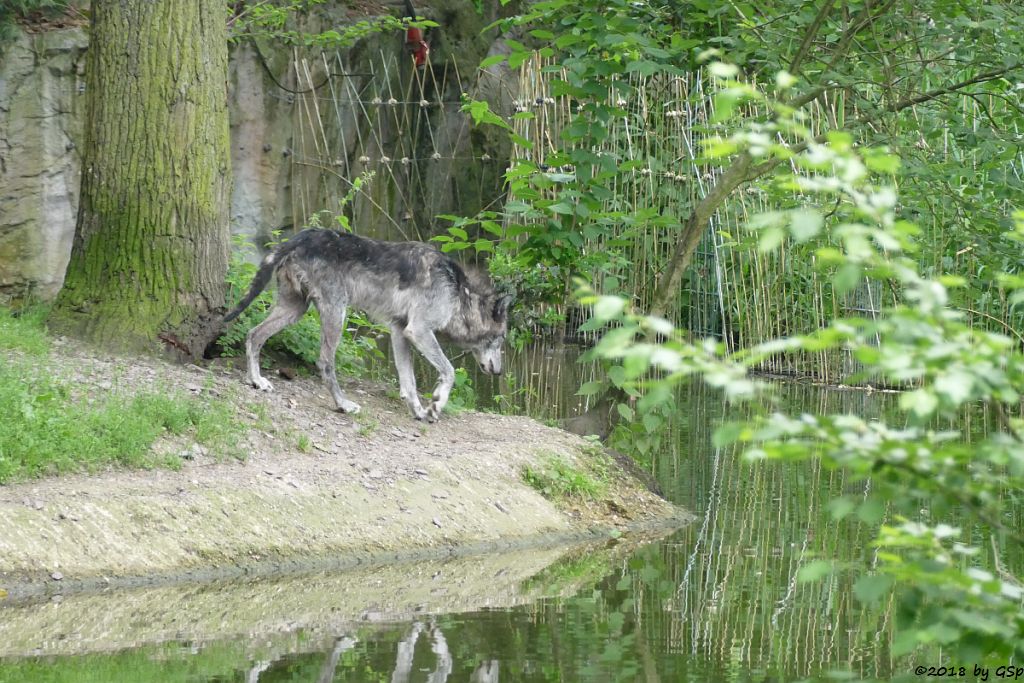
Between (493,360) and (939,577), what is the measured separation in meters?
7.57

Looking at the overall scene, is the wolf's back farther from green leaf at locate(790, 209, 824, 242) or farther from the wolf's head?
green leaf at locate(790, 209, 824, 242)

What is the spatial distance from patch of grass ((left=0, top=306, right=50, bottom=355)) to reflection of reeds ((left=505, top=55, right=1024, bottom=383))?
571cm

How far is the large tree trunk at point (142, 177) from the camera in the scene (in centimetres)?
858

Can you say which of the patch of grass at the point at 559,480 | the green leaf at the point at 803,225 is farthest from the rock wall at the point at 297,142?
the green leaf at the point at 803,225

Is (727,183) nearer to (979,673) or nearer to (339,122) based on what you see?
(979,673)

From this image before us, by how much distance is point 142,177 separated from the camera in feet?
28.3

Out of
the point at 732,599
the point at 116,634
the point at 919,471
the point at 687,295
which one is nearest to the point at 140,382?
the point at 116,634

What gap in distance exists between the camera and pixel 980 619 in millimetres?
2287

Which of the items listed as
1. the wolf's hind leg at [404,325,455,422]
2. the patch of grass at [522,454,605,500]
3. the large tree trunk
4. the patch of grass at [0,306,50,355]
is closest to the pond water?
the patch of grass at [522,454,605,500]

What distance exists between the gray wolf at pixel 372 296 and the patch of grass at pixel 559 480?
1.08 metres

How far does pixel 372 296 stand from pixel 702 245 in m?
7.56

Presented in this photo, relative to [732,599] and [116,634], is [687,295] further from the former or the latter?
[116,634]

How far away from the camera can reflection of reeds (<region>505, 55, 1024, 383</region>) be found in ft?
44.4

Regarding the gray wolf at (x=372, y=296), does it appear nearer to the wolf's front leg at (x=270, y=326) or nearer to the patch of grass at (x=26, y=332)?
the wolf's front leg at (x=270, y=326)
